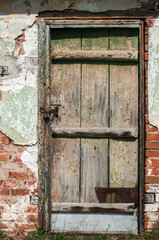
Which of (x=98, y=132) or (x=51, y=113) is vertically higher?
(x=51, y=113)

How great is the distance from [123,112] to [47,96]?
0.73 meters

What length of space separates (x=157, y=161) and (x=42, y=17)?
5.55ft

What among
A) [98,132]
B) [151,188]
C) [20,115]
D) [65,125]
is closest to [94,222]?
[151,188]

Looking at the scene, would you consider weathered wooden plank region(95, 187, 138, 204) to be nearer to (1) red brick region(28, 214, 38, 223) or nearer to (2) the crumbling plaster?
(1) red brick region(28, 214, 38, 223)

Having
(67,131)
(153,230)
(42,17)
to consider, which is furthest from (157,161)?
(42,17)

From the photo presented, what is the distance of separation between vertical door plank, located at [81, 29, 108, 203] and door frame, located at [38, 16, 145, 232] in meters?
0.32

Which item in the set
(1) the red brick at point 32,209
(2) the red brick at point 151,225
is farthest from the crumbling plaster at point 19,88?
(2) the red brick at point 151,225

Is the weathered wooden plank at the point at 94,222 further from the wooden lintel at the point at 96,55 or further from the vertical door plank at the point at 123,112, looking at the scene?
the wooden lintel at the point at 96,55

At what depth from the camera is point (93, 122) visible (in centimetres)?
256

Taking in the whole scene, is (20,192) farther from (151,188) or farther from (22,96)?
(151,188)

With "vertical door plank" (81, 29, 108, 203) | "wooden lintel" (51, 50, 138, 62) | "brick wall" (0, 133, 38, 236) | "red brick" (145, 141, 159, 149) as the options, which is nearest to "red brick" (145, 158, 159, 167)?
"red brick" (145, 141, 159, 149)

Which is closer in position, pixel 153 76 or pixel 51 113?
pixel 153 76

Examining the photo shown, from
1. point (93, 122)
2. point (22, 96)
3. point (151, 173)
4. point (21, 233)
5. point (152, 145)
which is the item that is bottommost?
point (21, 233)

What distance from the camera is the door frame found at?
2.46 metres
